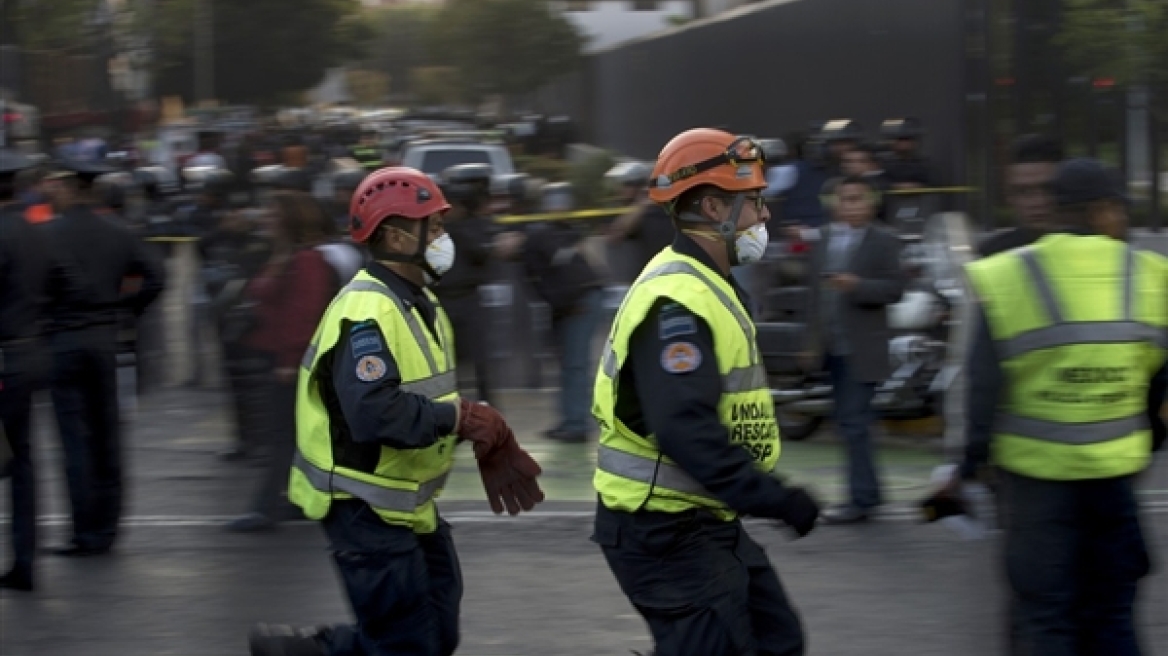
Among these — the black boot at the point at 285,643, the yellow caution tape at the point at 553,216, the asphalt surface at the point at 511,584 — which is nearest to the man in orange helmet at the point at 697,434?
the black boot at the point at 285,643

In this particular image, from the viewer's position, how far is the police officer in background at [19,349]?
7703 mm

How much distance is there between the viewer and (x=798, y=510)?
4555 millimetres

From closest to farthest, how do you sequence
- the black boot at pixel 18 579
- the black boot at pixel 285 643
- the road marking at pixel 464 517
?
the black boot at pixel 285 643
the black boot at pixel 18 579
the road marking at pixel 464 517

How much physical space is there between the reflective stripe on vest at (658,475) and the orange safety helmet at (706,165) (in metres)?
0.68

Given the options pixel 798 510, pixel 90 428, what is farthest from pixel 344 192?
pixel 798 510

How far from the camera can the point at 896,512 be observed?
381 inches

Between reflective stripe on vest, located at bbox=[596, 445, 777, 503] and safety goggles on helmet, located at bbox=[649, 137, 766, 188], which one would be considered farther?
safety goggles on helmet, located at bbox=[649, 137, 766, 188]

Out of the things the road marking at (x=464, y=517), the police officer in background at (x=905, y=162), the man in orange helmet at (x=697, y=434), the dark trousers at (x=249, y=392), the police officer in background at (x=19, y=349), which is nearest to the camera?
the man in orange helmet at (x=697, y=434)

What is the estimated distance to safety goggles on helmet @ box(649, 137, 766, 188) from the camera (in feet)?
15.7

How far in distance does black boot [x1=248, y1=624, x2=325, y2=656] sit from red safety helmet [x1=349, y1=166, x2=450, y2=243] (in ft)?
3.89

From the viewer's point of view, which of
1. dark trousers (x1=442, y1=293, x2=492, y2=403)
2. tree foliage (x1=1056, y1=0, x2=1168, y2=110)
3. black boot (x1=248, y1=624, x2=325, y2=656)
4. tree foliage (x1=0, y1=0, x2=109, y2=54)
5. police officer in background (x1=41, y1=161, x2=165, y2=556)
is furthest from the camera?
tree foliage (x1=0, y1=0, x2=109, y2=54)

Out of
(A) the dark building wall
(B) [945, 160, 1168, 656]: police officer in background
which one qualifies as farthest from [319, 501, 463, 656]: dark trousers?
(A) the dark building wall

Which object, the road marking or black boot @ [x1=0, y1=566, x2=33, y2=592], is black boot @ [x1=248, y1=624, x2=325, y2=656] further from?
the road marking

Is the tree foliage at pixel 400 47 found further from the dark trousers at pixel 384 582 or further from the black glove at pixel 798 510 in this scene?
the black glove at pixel 798 510
